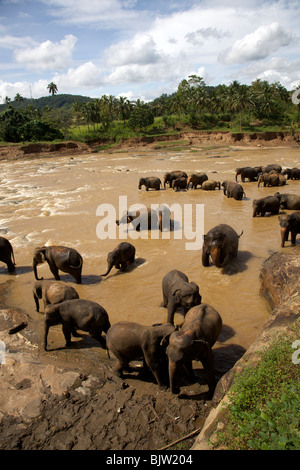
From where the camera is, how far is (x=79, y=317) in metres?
6.50

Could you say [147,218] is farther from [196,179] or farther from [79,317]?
[196,179]

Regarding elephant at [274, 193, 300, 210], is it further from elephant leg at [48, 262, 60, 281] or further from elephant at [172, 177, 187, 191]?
elephant leg at [48, 262, 60, 281]

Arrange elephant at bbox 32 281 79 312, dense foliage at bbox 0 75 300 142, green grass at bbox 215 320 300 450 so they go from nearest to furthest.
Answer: green grass at bbox 215 320 300 450
elephant at bbox 32 281 79 312
dense foliage at bbox 0 75 300 142

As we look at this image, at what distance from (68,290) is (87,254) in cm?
416

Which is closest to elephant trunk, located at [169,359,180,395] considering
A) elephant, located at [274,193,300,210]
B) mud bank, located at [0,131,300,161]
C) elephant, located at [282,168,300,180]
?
elephant, located at [274,193,300,210]

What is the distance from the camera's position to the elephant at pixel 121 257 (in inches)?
383

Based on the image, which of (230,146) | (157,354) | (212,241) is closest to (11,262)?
(212,241)

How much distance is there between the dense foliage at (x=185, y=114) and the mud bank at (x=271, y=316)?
52.1m

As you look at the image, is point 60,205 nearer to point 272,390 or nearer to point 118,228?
point 118,228

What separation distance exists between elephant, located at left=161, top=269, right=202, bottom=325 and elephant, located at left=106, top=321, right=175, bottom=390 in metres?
1.21

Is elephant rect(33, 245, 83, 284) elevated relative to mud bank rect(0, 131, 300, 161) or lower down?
lower down

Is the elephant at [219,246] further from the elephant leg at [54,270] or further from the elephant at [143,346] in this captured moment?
the elephant leg at [54,270]

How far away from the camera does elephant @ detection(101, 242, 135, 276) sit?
9719 mm

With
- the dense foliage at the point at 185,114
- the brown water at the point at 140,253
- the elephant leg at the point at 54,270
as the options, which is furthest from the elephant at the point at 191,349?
the dense foliage at the point at 185,114
